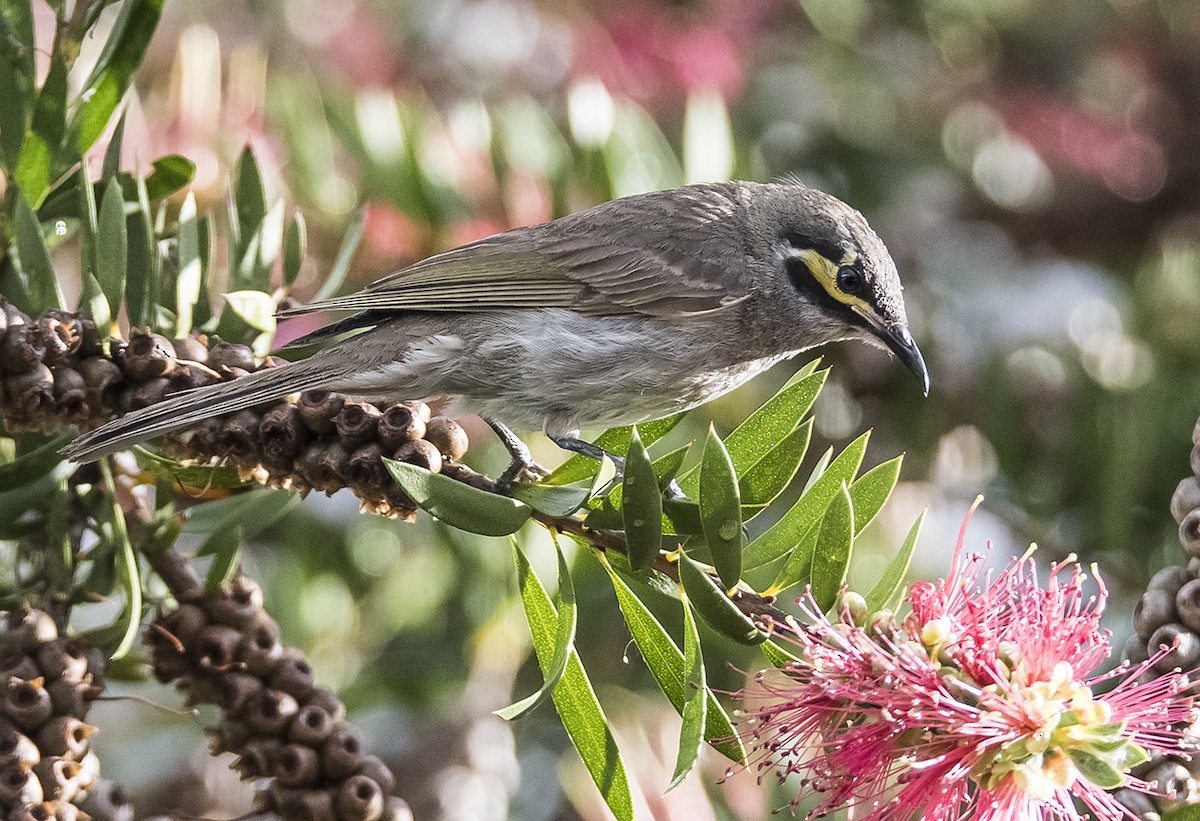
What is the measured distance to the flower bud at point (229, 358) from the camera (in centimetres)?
235

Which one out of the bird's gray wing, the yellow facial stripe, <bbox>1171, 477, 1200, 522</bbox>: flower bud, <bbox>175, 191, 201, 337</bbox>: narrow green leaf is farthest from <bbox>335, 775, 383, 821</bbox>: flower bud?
the yellow facial stripe

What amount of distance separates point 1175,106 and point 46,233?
4798mm

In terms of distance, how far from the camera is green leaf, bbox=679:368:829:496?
7.23ft

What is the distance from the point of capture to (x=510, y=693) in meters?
3.69

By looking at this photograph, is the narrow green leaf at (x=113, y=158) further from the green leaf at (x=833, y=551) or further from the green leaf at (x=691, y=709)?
the green leaf at (x=833, y=551)

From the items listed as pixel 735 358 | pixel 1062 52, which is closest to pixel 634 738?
pixel 735 358

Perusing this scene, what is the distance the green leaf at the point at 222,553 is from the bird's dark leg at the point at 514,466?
473mm

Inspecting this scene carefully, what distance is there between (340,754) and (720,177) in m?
2.46

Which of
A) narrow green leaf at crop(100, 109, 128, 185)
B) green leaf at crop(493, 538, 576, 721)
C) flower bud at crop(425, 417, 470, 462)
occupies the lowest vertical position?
green leaf at crop(493, 538, 576, 721)

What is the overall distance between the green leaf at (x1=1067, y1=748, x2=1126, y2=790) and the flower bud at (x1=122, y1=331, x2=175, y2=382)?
1549 mm

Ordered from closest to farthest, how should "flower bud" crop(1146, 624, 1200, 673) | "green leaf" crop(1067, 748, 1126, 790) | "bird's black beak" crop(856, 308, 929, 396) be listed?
"green leaf" crop(1067, 748, 1126, 790)
"flower bud" crop(1146, 624, 1200, 673)
"bird's black beak" crop(856, 308, 929, 396)

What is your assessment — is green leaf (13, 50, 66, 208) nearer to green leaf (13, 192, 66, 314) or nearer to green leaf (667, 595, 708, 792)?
green leaf (13, 192, 66, 314)

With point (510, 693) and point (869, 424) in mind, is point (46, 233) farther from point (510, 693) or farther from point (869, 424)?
point (869, 424)

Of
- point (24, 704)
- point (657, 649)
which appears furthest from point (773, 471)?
point (24, 704)
